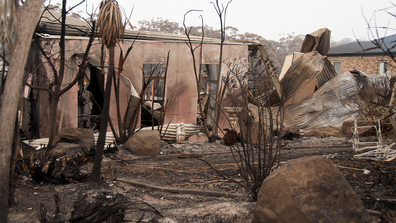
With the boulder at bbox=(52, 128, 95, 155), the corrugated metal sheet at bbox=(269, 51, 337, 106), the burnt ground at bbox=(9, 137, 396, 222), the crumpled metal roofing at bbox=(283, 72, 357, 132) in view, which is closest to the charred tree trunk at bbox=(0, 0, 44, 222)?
the burnt ground at bbox=(9, 137, 396, 222)

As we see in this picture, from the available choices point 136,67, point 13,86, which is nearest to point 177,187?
point 13,86

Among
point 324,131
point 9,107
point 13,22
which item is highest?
point 13,22

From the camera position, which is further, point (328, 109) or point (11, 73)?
point (328, 109)

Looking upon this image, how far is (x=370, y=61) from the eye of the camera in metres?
21.8

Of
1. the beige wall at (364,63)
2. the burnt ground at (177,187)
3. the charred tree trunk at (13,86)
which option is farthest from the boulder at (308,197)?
the beige wall at (364,63)

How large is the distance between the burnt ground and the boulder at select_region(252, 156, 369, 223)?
1.33ft

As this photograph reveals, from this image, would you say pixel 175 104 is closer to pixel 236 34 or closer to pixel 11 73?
pixel 11 73

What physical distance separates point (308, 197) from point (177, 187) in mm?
2548

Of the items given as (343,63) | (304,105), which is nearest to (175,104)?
(304,105)

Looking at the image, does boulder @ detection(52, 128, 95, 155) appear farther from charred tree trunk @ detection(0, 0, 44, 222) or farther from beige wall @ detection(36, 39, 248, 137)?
charred tree trunk @ detection(0, 0, 44, 222)

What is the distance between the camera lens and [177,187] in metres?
5.14

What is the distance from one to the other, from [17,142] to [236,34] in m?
43.5

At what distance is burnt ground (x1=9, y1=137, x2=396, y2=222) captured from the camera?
3588mm

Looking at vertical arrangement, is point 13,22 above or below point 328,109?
above
